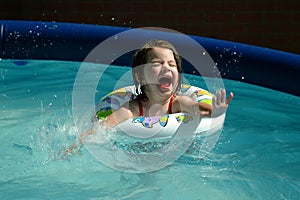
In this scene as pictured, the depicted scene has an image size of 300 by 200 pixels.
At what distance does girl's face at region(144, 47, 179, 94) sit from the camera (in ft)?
11.0

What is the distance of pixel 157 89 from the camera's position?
3443mm

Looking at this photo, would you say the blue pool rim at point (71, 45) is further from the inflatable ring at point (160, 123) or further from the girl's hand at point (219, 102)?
the girl's hand at point (219, 102)

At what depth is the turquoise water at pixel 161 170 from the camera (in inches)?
119

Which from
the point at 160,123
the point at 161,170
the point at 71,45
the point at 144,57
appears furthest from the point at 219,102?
the point at 71,45

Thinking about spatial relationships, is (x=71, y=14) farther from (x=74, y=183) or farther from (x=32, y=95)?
(x=74, y=183)

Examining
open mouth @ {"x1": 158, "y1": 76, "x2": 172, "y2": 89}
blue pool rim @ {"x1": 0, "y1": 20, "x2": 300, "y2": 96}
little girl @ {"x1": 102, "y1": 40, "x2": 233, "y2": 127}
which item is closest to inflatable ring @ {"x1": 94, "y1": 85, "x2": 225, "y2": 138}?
little girl @ {"x1": 102, "y1": 40, "x2": 233, "y2": 127}

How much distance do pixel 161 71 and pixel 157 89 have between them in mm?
141

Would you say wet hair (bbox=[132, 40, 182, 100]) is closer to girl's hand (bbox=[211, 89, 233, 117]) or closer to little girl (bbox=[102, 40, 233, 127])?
little girl (bbox=[102, 40, 233, 127])

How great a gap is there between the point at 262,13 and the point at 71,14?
1877 millimetres

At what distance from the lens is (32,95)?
464cm

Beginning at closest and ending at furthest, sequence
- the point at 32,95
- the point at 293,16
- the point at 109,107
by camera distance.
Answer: the point at 109,107, the point at 32,95, the point at 293,16

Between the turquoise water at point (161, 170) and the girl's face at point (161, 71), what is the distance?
436 millimetres

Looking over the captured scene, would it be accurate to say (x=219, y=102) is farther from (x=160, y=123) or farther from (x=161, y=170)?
(x=161, y=170)

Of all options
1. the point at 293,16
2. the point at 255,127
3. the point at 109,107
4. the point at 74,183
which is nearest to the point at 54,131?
the point at 109,107
